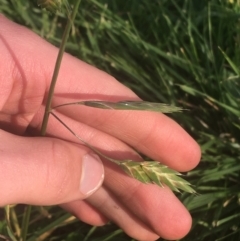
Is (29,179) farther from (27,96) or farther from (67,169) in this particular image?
(27,96)

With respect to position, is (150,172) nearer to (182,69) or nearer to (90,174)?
(90,174)

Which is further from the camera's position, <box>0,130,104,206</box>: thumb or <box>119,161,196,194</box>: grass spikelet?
<box>0,130,104,206</box>: thumb

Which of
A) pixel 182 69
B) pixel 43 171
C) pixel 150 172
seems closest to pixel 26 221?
pixel 43 171

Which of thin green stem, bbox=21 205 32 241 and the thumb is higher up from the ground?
the thumb

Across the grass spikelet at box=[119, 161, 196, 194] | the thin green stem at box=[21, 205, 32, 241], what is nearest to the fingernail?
the thin green stem at box=[21, 205, 32, 241]

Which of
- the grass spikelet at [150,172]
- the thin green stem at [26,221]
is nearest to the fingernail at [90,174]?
the thin green stem at [26,221]

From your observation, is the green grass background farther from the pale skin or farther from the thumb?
the thumb

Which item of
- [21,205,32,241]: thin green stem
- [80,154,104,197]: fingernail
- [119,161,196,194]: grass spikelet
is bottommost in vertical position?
[21,205,32,241]: thin green stem
